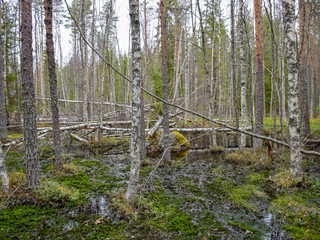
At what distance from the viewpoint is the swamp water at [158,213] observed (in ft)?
12.2

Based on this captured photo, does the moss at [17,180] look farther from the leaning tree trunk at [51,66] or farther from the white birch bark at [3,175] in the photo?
the leaning tree trunk at [51,66]

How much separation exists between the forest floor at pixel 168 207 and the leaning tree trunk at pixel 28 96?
61 cm

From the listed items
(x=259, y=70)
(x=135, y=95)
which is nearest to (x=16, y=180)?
(x=135, y=95)

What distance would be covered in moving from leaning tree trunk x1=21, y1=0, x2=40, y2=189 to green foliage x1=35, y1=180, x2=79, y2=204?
Result: 289mm

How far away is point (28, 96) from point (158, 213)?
4070mm

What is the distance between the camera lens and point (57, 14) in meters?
24.8

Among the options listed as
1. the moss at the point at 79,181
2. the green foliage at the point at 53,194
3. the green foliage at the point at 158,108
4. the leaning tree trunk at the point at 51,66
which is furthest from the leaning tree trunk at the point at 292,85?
the green foliage at the point at 158,108

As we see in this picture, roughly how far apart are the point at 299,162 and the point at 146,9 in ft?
55.3

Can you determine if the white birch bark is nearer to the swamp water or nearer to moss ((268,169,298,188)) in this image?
the swamp water

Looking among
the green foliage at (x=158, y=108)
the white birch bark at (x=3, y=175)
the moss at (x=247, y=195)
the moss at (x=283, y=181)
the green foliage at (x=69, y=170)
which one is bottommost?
the moss at (x=247, y=195)

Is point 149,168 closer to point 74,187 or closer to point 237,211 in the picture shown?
point 74,187

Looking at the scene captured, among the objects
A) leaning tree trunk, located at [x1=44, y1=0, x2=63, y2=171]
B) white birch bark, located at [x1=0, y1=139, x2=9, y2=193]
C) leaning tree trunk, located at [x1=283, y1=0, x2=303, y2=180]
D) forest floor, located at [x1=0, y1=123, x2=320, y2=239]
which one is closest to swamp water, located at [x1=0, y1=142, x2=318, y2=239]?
forest floor, located at [x1=0, y1=123, x2=320, y2=239]

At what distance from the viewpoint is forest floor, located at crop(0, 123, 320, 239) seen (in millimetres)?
3748

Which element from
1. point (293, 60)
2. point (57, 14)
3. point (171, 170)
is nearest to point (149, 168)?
point (171, 170)
